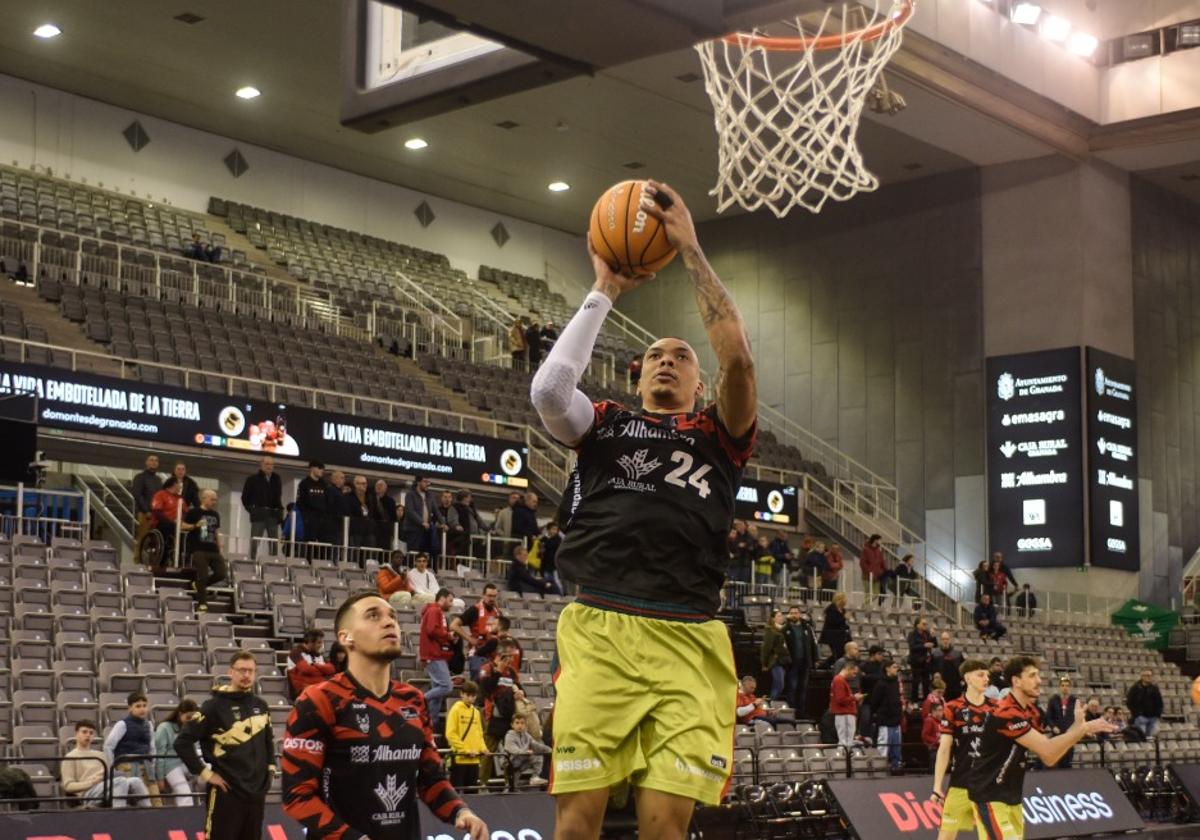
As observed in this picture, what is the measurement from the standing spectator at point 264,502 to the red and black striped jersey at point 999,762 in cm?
1159

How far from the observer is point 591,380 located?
31.7 meters

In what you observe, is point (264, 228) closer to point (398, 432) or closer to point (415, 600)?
point (398, 432)

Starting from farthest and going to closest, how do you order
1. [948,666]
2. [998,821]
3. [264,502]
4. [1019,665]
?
[948,666] → [264,502] → [998,821] → [1019,665]

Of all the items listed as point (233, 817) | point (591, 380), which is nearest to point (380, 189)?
point (591, 380)

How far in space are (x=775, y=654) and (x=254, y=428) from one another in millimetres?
7455

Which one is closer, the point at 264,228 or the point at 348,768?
the point at 348,768

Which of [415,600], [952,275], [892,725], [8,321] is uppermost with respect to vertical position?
[952,275]

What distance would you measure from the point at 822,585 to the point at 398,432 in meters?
7.36

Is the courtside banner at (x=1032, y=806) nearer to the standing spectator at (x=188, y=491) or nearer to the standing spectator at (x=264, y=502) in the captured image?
the standing spectator at (x=188, y=491)

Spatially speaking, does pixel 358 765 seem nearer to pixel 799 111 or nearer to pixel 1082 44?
pixel 799 111

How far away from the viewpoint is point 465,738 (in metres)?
14.8

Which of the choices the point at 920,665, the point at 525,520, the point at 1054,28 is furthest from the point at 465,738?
the point at 1054,28

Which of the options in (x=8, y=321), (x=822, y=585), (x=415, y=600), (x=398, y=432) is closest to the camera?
(x=415, y=600)

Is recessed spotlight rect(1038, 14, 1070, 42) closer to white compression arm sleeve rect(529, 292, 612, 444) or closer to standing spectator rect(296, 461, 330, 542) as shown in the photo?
standing spectator rect(296, 461, 330, 542)
